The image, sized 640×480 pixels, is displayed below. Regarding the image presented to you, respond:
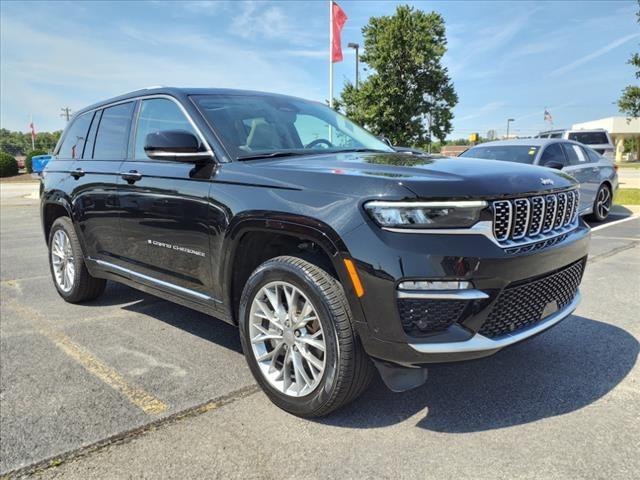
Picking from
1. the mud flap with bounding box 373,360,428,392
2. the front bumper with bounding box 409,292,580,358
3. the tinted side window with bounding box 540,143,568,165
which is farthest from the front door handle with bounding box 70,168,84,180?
the tinted side window with bounding box 540,143,568,165

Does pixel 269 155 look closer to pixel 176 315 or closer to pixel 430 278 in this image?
pixel 430 278

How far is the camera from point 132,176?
3816 millimetres

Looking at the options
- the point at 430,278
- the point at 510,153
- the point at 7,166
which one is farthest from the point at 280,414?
the point at 7,166

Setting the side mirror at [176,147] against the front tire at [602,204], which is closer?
the side mirror at [176,147]

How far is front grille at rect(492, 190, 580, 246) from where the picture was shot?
8.09ft

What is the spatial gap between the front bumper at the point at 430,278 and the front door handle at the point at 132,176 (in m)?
2.07

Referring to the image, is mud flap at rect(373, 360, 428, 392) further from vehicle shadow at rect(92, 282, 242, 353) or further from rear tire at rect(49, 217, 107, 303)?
rear tire at rect(49, 217, 107, 303)

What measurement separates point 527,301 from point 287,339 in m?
1.27

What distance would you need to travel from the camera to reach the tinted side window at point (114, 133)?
418cm

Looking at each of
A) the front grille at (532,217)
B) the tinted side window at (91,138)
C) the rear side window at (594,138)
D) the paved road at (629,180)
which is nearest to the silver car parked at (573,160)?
the front grille at (532,217)

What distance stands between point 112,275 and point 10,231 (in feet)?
27.8

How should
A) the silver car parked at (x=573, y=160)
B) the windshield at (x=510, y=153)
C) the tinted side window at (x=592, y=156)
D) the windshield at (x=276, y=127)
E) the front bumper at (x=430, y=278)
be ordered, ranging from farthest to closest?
the tinted side window at (x=592, y=156), the silver car parked at (x=573, y=160), the windshield at (x=510, y=153), the windshield at (x=276, y=127), the front bumper at (x=430, y=278)

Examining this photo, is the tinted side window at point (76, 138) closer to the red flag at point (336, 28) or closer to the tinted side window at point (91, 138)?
the tinted side window at point (91, 138)

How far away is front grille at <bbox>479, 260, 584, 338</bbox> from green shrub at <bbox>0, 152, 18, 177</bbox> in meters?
44.3
